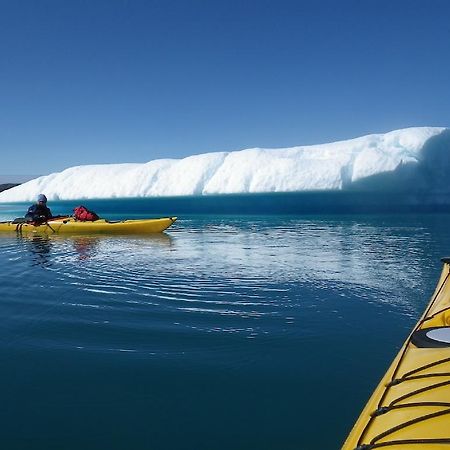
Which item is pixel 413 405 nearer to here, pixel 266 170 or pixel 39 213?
pixel 39 213

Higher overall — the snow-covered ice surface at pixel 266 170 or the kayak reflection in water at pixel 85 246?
the snow-covered ice surface at pixel 266 170

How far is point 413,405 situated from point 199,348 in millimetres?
2301

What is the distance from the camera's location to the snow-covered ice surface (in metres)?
30.7

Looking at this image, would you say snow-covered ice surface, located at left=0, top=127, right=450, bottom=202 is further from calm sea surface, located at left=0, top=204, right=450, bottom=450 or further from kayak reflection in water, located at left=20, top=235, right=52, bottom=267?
calm sea surface, located at left=0, top=204, right=450, bottom=450

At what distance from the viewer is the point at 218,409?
3.06 m

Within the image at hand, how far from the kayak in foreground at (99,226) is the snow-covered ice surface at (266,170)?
845 inches

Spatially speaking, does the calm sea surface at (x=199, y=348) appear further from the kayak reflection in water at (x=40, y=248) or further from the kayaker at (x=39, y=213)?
the kayaker at (x=39, y=213)

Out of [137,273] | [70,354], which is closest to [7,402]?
[70,354]

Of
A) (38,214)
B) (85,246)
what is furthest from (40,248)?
(38,214)

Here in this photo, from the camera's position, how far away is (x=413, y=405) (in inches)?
80.0

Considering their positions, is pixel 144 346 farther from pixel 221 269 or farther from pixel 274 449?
pixel 221 269

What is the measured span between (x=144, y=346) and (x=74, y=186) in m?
49.5

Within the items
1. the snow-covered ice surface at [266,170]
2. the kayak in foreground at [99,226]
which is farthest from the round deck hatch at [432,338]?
the snow-covered ice surface at [266,170]

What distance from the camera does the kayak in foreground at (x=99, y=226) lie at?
44.7 ft
